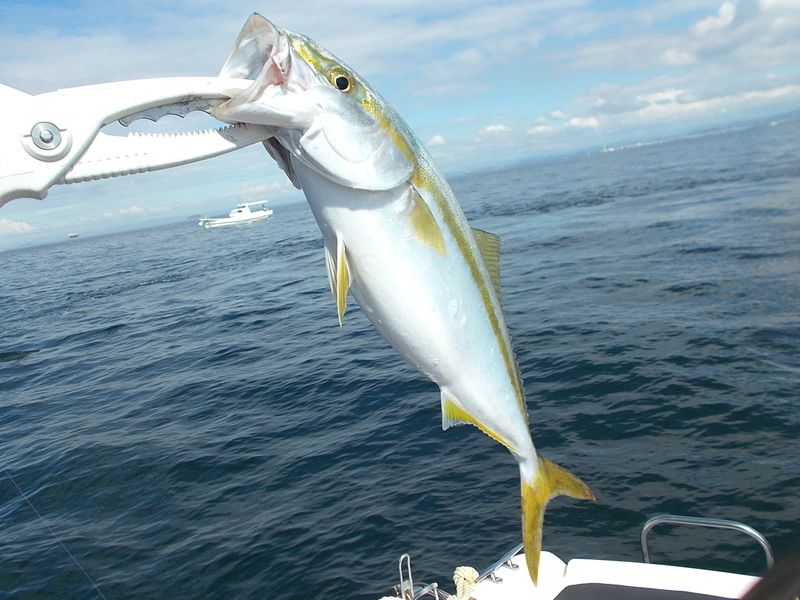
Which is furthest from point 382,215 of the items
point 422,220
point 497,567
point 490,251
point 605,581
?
point 497,567

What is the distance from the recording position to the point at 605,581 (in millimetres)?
5453

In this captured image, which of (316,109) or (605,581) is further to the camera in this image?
(605,581)

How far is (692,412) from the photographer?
11969 millimetres

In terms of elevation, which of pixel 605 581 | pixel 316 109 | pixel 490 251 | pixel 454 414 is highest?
pixel 316 109

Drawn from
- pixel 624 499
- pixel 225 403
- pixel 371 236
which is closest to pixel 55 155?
pixel 371 236

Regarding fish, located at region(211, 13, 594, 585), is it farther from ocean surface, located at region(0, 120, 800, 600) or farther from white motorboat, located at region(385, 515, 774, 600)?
white motorboat, located at region(385, 515, 774, 600)

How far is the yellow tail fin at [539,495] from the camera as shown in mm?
4250

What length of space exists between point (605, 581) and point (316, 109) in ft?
16.3

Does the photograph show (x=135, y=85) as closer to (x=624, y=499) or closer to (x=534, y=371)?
(x=624, y=499)

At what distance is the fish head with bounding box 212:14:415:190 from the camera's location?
117 inches

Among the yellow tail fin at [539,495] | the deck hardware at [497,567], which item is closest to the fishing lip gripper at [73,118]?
the yellow tail fin at [539,495]

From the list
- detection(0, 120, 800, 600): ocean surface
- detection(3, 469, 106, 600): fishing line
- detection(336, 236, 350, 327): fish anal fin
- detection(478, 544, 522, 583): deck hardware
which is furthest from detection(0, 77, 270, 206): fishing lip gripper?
detection(3, 469, 106, 600): fishing line

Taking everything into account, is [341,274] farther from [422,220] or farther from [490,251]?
[490,251]

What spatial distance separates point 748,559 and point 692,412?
423cm
